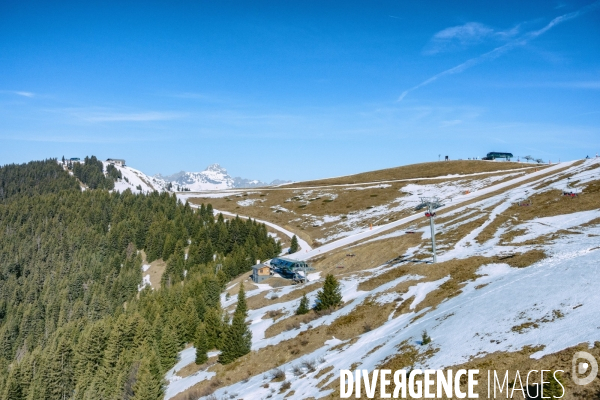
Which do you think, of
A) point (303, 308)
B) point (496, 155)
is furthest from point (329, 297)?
point (496, 155)

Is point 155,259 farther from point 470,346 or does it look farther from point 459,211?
point 470,346

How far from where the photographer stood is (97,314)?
112500 mm

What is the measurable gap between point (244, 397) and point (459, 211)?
2895 inches

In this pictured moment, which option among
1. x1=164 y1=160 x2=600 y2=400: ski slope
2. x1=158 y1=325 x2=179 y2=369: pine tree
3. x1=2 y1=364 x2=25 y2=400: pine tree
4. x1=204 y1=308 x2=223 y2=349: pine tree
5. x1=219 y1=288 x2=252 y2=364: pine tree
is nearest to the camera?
x1=164 y1=160 x2=600 y2=400: ski slope

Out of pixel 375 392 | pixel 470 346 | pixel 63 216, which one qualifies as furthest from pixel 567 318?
pixel 63 216

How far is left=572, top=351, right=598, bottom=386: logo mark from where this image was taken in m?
17.2

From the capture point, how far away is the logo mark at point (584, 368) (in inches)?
677

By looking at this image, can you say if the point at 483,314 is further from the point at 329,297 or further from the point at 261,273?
the point at 261,273

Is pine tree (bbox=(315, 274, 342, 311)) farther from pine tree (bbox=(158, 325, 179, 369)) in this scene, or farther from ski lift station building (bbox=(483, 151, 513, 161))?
ski lift station building (bbox=(483, 151, 513, 161))

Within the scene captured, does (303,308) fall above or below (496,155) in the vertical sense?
below

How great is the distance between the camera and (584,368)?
1777 centimetres

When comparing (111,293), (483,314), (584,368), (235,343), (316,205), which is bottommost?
(111,293)

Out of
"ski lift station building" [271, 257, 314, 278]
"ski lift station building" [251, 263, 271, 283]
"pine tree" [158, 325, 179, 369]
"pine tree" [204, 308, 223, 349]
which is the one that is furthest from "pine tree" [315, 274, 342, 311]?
"ski lift station building" [251, 263, 271, 283]

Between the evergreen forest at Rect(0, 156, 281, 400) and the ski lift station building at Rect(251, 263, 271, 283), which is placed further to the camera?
the ski lift station building at Rect(251, 263, 271, 283)
